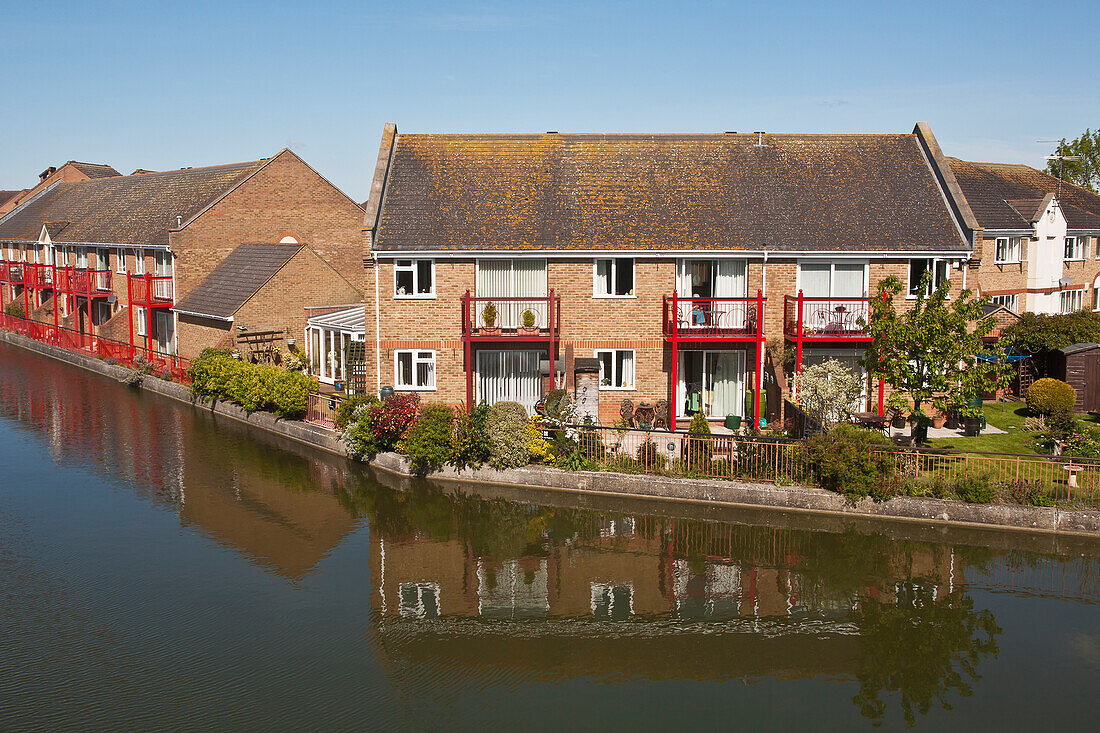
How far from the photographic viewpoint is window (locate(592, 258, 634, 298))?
89.0ft

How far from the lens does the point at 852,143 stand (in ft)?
99.3

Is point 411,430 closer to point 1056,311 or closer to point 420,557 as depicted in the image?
point 420,557

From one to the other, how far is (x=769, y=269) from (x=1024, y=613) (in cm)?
1336

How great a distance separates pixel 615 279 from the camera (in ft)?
89.1

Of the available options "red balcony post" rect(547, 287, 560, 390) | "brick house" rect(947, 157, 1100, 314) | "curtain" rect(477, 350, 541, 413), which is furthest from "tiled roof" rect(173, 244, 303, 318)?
"brick house" rect(947, 157, 1100, 314)

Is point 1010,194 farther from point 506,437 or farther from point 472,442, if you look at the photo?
point 472,442

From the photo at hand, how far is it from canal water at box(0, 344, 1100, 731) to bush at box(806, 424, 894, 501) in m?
0.84

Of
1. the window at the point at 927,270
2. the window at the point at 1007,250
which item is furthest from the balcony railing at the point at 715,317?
the window at the point at 1007,250

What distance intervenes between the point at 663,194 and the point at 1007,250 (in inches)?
769

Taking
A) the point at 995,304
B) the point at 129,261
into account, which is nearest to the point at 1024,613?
the point at 995,304

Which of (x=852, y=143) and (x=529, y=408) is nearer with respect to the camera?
(x=529, y=408)

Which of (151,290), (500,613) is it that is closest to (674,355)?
(500,613)

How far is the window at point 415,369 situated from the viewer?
27.2 metres

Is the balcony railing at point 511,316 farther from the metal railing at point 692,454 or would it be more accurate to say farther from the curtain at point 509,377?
the metal railing at point 692,454
